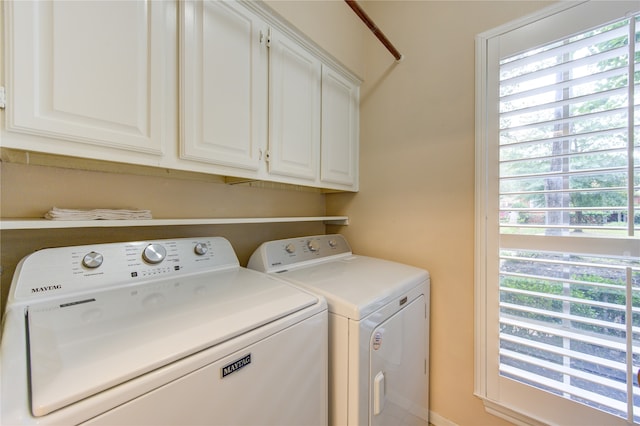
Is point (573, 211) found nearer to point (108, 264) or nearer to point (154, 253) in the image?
point (154, 253)

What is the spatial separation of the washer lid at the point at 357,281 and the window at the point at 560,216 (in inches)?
18.0

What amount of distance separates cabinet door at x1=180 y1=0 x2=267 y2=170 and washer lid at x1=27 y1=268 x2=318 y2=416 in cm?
55

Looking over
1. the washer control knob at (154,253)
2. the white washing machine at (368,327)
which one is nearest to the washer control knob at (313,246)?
the white washing machine at (368,327)

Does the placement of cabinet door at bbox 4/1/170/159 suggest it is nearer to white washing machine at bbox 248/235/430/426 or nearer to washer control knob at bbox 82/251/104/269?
washer control knob at bbox 82/251/104/269

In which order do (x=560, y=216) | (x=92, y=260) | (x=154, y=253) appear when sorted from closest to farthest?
(x=92, y=260), (x=154, y=253), (x=560, y=216)

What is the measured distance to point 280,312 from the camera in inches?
32.6

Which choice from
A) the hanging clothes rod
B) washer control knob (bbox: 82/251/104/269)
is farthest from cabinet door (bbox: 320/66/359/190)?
washer control knob (bbox: 82/251/104/269)

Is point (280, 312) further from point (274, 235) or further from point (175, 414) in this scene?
point (274, 235)

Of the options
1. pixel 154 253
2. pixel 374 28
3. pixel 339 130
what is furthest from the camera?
pixel 339 130

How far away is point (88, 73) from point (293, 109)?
2.87 feet

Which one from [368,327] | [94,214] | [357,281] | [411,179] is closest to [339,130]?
[411,179]

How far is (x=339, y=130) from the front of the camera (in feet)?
5.81

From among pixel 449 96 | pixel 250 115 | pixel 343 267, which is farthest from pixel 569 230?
pixel 250 115

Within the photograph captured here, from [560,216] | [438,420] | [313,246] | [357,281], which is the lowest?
[438,420]
